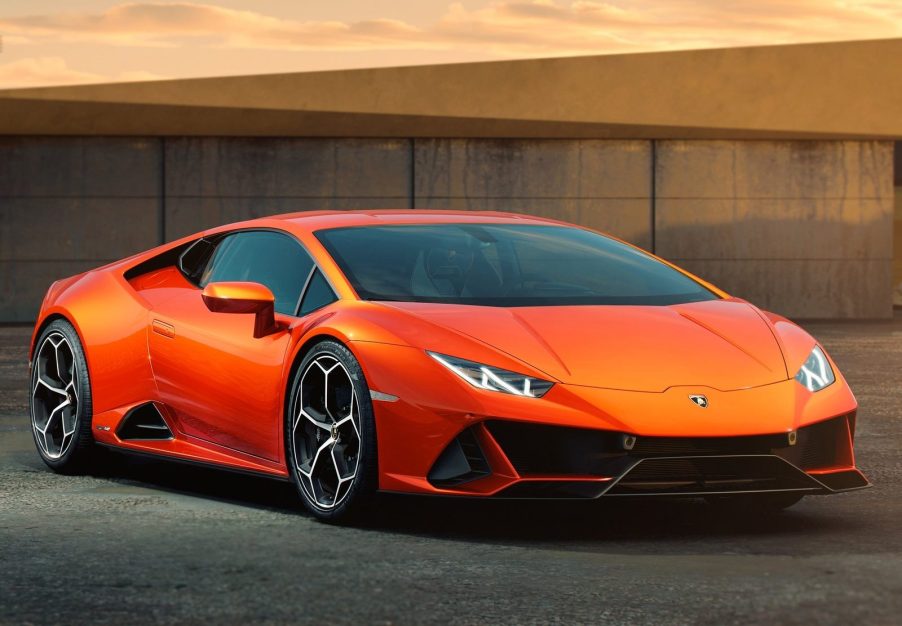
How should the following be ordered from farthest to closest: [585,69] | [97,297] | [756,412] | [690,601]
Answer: [585,69] → [97,297] → [756,412] → [690,601]

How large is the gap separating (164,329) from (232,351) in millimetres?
676

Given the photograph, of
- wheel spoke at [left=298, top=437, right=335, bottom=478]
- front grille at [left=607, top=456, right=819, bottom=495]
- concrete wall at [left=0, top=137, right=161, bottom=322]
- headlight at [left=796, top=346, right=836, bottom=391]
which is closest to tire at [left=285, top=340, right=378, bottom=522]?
wheel spoke at [left=298, top=437, right=335, bottom=478]

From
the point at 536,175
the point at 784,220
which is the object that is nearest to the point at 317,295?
the point at 536,175

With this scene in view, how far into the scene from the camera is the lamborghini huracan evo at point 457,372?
18.2 feet

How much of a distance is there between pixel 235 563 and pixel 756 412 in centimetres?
188

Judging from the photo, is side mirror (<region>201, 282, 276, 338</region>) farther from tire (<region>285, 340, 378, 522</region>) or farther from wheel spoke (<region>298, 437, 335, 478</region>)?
wheel spoke (<region>298, 437, 335, 478</region>)

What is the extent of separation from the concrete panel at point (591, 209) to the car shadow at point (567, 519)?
20291 millimetres

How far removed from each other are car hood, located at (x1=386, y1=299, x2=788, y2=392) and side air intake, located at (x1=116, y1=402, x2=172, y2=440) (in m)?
1.61

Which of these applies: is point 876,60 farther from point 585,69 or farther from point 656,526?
point 656,526

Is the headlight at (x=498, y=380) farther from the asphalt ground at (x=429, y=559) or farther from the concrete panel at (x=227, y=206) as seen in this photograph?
the concrete panel at (x=227, y=206)

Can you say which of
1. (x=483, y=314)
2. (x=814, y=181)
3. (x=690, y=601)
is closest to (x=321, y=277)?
(x=483, y=314)

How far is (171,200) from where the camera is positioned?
88.7 ft

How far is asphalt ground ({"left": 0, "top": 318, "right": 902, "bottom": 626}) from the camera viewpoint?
4.48 metres

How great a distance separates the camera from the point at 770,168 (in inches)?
1075
